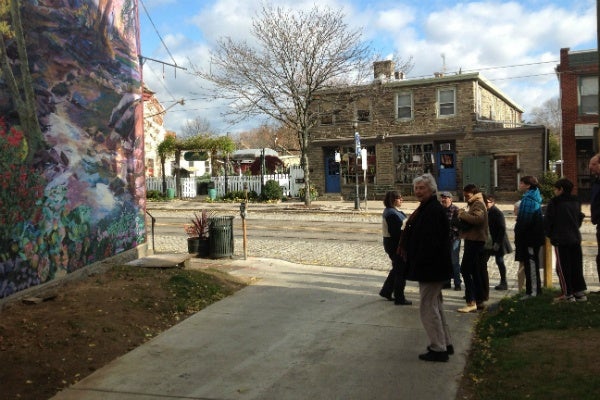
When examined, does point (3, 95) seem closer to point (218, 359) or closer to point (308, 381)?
point (218, 359)

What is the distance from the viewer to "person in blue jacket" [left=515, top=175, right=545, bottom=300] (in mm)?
7828

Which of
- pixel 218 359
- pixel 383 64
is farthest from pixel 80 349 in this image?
pixel 383 64

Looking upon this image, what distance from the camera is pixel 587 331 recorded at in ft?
19.6

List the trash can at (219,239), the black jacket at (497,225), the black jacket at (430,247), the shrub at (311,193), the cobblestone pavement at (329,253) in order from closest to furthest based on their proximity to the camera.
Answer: the black jacket at (430,247) → the black jacket at (497,225) → the cobblestone pavement at (329,253) → the trash can at (219,239) → the shrub at (311,193)

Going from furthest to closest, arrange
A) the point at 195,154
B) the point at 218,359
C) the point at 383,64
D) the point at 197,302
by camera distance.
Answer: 1. the point at 195,154
2. the point at 383,64
3. the point at 197,302
4. the point at 218,359

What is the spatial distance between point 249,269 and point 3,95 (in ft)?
17.8

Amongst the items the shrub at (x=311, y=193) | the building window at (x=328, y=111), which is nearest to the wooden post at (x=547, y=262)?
the shrub at (x=311, y=193)

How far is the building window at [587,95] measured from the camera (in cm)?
2628

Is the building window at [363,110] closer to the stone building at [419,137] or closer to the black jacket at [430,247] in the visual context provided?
the stone building at [419,137]

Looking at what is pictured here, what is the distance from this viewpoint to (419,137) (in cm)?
2997

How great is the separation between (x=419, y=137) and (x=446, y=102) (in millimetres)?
2171

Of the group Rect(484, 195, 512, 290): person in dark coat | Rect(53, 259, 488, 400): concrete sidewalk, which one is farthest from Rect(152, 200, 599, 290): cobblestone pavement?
Rect(53, 259, 488, 400): concrete sidewalk

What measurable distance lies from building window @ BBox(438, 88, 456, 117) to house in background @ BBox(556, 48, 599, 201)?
4.93m

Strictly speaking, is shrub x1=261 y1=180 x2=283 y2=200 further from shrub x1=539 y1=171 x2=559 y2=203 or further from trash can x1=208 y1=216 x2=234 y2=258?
trash can x1=208 y1=216 x2=234 y2=258
